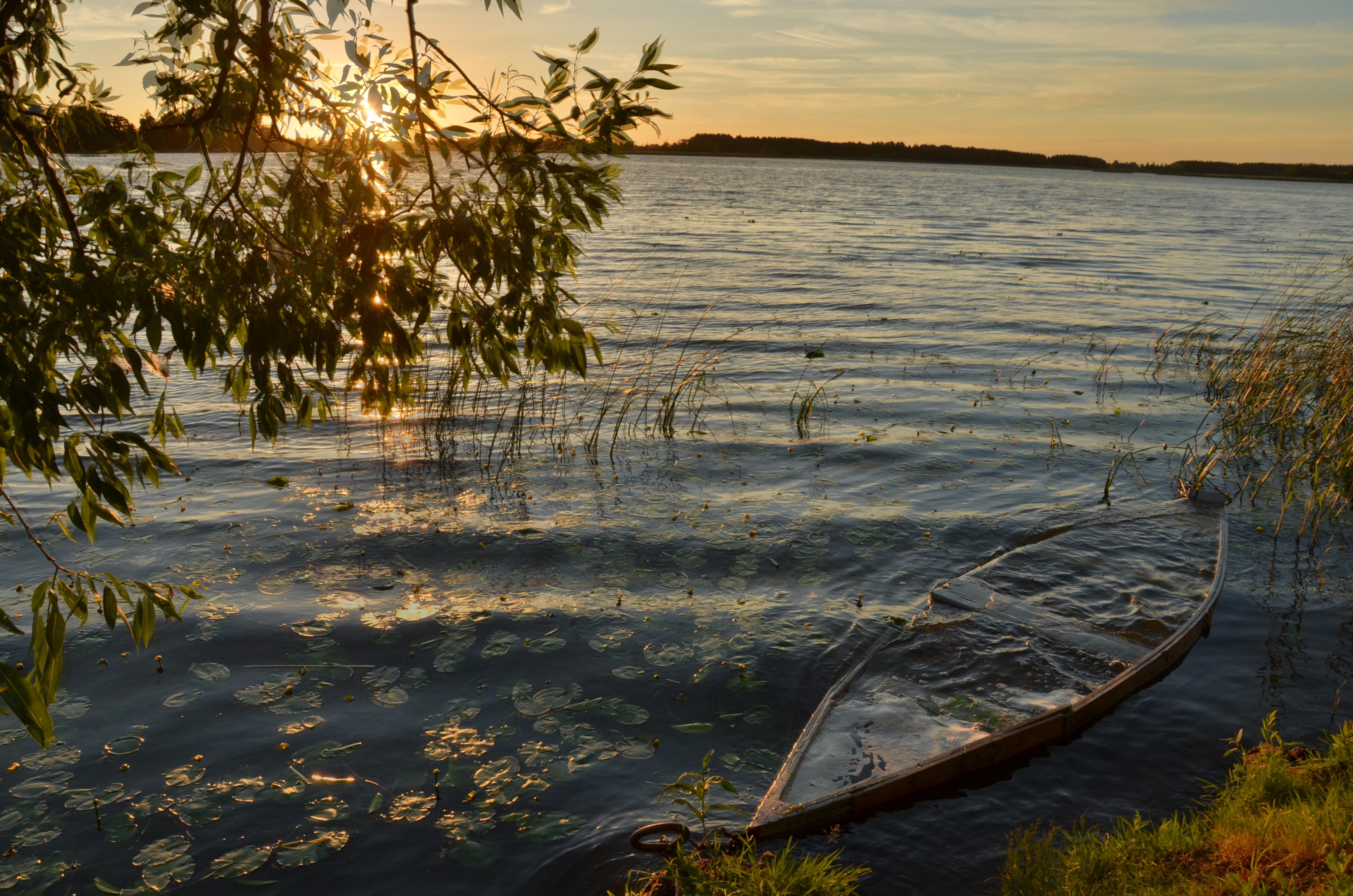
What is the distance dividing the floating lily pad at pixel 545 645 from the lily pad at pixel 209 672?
2702 millimetres

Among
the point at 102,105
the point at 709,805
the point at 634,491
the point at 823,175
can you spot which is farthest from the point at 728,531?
the point at 823,175

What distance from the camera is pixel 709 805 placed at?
6070 mm

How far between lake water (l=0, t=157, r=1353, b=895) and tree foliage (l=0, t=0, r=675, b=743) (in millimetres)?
2409

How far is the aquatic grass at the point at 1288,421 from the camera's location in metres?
10.7

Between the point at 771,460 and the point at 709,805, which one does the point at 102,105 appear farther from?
the point at 771,460

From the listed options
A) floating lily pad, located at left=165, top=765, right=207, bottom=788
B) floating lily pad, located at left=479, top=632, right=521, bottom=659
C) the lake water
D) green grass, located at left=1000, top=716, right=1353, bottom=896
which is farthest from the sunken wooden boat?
floating lily pad, located at left=165, top=765, right=207, bottom=788

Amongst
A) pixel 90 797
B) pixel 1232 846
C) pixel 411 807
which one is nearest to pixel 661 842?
pixel 411 807

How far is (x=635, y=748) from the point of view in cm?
691

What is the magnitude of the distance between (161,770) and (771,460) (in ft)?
31.7

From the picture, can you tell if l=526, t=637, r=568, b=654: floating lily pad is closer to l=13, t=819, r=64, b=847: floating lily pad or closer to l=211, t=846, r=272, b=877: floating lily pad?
l=211, t=846, r=272, b=877: floating lily pad

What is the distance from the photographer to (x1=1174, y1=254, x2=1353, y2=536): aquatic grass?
10.7 metres

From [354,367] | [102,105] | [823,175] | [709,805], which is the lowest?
[709,805]

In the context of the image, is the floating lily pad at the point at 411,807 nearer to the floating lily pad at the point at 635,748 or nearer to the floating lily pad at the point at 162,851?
the floating lily pad at the point at 162,851

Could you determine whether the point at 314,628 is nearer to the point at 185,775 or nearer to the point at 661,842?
the point at 185,775
